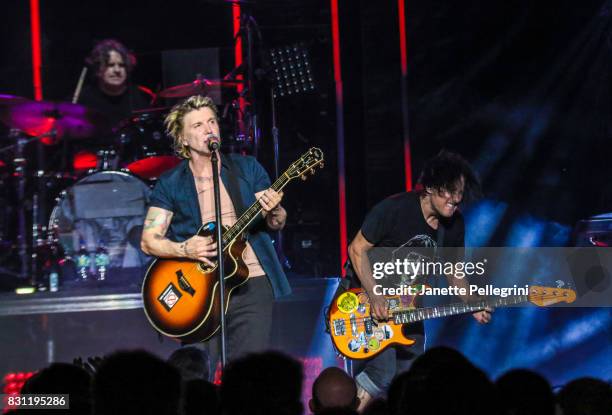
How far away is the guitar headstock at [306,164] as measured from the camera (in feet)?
13.1

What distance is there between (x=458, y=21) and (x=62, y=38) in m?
4.10

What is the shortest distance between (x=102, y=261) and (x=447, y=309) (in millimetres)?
3122

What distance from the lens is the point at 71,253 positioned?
22.0 ft

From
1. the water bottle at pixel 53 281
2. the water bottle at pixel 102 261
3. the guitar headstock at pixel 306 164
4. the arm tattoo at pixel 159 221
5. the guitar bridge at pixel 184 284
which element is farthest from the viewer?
the water bottle at pixel 102 261

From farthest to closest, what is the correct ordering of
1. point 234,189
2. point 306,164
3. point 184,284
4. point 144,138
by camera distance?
1. point 144,138
2. point 234,189
3. point 184,284
4. point 306,164

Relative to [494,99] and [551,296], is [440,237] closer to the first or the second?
[551,296]

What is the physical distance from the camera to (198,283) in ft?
13.5

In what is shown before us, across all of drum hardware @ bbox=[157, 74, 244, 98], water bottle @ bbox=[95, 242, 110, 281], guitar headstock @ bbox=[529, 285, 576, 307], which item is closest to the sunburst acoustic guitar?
guitar headstock @ bbox=[529, 285, 576, 307]

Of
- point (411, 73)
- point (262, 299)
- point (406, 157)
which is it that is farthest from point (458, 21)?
point (262, 299)

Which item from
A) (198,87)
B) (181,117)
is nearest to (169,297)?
(181,117)

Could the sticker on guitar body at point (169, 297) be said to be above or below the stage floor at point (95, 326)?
above

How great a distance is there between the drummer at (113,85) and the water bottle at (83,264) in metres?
1.65

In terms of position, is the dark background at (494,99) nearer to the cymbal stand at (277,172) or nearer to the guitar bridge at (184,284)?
the cymbal stand at (277,172)

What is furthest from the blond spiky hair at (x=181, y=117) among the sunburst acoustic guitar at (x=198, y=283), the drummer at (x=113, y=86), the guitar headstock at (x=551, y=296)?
the drummer at (x=113, y=86)
